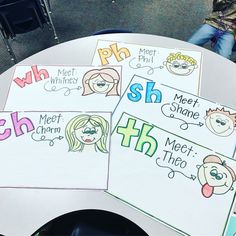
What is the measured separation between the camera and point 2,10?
208 centimetres

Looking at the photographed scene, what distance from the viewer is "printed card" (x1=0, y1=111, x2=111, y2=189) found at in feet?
4.06

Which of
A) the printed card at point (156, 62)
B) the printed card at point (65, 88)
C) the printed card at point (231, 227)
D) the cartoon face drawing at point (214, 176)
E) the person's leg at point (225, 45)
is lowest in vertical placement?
the printed card at point (231, 227)

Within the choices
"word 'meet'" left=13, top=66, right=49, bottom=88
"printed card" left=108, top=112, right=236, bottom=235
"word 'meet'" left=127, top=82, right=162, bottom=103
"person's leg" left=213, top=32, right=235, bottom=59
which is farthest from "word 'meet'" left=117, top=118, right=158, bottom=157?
"person's leg" left=213, top=32, right=235, bottom=59

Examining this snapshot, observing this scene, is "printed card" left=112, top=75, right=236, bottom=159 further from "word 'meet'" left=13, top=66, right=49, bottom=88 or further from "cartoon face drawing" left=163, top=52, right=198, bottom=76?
"word 'meet'" left=13, top=66, right=49, bottom=88

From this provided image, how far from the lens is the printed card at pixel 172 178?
114 centimetres

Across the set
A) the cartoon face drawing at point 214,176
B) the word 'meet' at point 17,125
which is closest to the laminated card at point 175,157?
the cartoon face drawing at point 214,176

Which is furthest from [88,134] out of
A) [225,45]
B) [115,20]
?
[115,20]

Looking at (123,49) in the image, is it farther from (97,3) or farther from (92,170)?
(97,3)

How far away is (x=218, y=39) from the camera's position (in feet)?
6.36

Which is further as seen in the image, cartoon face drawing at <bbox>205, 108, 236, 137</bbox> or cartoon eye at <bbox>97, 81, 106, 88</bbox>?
cartoon eye at <bbox>97, 81, 106, 88</bbox>

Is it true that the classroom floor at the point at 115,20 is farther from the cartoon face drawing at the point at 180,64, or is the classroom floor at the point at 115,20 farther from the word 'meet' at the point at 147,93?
the word 'meet' at the point at 147,93

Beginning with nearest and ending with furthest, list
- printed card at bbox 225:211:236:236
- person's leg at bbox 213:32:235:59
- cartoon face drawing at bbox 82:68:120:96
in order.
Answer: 1. printed card at bbox 225:211:236:236
2. cartoon face drawing at bbox 82:68:120:96
3. person's leg at bbox 213:32:235:59

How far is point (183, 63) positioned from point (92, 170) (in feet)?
2.11

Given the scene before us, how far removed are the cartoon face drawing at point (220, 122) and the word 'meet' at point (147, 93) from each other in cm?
22
